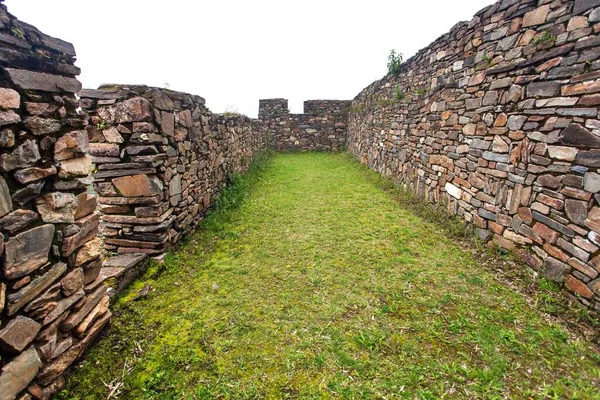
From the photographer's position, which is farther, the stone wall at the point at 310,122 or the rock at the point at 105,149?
the stone wall at the point at 310,122

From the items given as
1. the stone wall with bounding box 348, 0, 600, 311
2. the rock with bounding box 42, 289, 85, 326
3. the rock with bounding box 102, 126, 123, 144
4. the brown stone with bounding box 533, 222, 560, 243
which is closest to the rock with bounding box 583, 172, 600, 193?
the stone wall with bounding box 348, 0, 600, 311

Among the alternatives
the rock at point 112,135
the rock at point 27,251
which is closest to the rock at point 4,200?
the rock at point 27,251

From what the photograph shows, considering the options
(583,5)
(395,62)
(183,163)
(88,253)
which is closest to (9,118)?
(88,253)

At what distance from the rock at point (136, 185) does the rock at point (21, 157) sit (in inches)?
70.3

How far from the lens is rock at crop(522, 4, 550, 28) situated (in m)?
3.32

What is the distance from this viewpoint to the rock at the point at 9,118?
1.56 metres

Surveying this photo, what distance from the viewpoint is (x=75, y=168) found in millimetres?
2139

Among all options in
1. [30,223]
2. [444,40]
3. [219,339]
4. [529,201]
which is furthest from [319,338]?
[444,40]

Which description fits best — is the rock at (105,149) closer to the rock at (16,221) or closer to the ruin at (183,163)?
the ruin at (183,163)

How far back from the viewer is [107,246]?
3.87 meters

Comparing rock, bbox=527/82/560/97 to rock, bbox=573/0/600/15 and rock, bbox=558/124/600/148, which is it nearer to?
rock, bbox=558/124/600/148

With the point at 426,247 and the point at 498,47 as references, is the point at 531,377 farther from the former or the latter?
the point at 498,47

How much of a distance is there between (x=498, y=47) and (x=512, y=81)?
2.22 ft

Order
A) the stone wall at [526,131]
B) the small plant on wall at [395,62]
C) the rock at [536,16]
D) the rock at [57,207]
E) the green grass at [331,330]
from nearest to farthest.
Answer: the rock at [57,207] < the green grass at [331,330] < the stone wall at [526,131] < the rock at [536,16] < the small plant on wall at [395,62]
